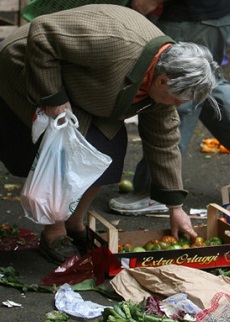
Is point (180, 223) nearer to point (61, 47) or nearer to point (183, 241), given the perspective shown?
point (183, 241)

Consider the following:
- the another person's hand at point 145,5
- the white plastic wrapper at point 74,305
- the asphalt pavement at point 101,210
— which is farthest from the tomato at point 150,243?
the another person's hand at point 145,5

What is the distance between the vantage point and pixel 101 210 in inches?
237

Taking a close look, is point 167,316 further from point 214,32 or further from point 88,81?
point 214,32

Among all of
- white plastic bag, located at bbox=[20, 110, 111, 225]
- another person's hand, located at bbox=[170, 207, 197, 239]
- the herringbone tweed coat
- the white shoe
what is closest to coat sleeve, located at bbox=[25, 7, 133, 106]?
the herringbone tweed coat

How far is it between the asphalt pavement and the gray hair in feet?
3.83

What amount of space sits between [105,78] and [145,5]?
45.4 inches

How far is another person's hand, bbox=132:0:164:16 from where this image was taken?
5355mm

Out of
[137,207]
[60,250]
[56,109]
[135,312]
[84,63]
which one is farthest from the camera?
[137,207]

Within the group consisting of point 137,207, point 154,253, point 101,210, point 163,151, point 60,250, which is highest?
point 163,151

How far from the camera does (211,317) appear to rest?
393cm

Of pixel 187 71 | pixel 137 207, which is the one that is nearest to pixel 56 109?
pixel 187 71

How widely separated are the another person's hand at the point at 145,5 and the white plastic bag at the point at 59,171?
45.2 inches

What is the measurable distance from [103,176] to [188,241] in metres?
0.65

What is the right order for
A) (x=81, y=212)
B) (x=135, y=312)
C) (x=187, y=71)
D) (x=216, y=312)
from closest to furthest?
1. (x=216, y=312)
2. (x=135, y=312)
3. (x=187, y=71)
4. (x=81, y=212)
